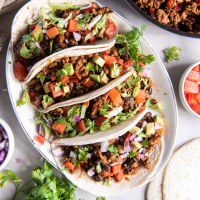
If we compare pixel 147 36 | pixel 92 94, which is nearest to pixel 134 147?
pixel 92 94

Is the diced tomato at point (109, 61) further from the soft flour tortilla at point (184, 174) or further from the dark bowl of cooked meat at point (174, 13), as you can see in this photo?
the soft flour tortilla at point (184, 174)

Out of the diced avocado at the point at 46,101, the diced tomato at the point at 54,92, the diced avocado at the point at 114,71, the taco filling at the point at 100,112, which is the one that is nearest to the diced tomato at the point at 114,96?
the taco filling at the point at 100,112

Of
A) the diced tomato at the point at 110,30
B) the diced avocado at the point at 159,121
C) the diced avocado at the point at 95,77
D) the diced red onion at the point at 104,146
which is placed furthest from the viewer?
the diced avocado at the point at 159,121

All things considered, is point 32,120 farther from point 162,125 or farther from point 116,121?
point 162,125

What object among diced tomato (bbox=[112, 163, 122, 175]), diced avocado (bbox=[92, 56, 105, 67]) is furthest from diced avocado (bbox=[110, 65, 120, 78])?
diced tomato (bbox=[112, 163, 122, 175])

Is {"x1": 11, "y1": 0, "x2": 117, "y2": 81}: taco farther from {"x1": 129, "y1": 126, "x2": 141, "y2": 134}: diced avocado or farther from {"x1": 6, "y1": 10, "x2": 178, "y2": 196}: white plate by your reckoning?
{"x1": 129, "y1": 126, "x2": 141, "y2": 134}: diced avocado

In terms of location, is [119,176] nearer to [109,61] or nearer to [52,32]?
[109,61]

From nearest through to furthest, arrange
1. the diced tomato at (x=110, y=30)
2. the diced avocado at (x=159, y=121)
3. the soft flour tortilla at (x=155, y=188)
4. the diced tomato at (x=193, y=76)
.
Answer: the diced tomato at (x=110, y=30) → the diced avocado at (x=159, y=121) → the diced tomato at (x=193, y=76) → the soft flour tortilla at (x=155, y=188)
